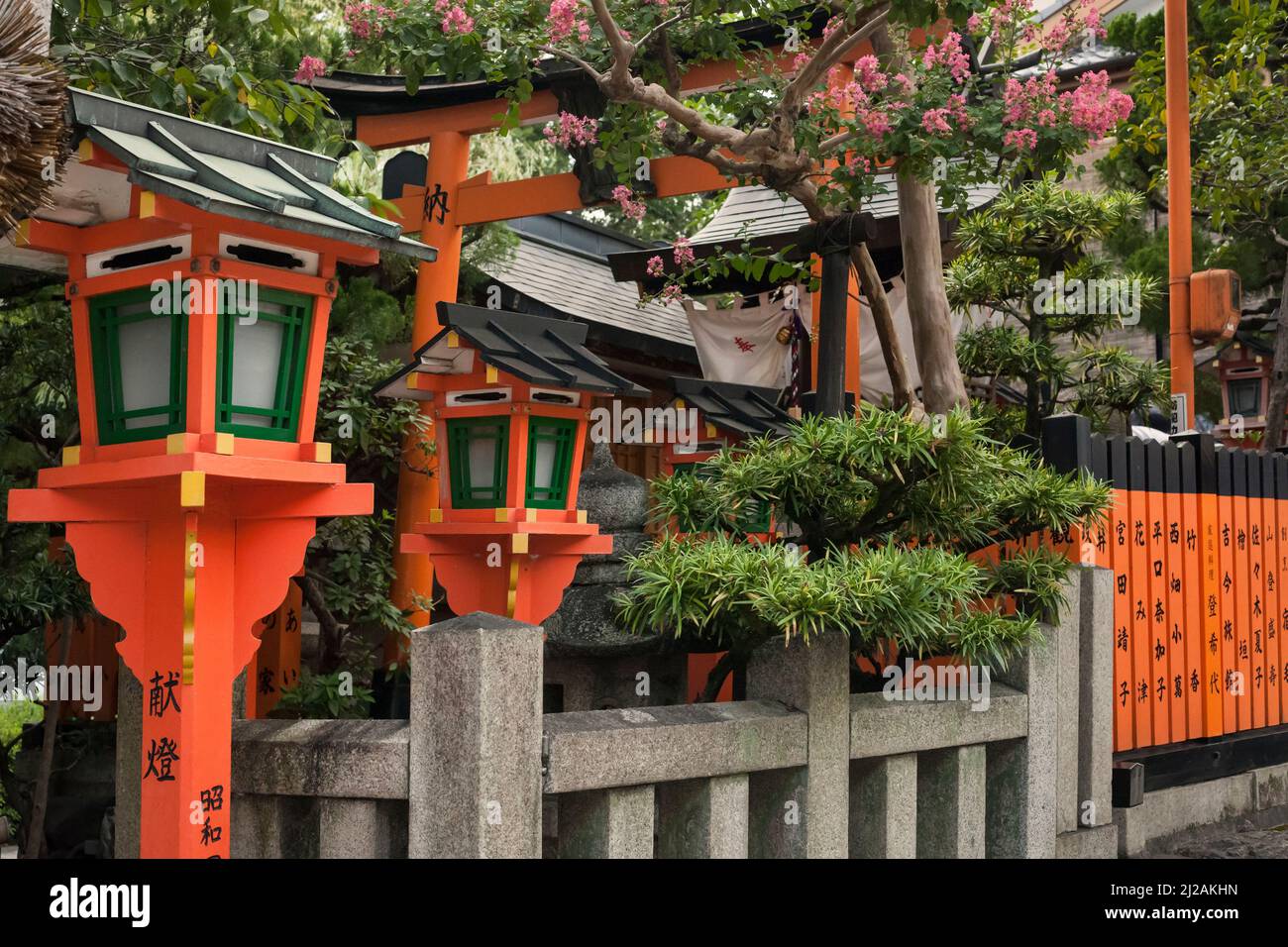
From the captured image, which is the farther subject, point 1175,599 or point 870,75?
point 1175,599

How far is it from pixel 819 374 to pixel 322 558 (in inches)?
119

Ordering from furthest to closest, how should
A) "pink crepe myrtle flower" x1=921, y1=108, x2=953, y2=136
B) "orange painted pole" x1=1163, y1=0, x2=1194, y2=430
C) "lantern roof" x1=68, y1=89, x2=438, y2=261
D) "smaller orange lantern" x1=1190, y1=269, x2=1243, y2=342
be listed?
"orange painted pole" x1=1163, y1=0, x2=1194, y2=430 < "smaller orange lantern" x1=1190, y1=269, x2=1243, y2=342 < "pink crepe myrtle flower" x1=921, y1=108, x2=953, y2=136 < "lantern roof" x1=68, y1=89, x2=438, y2=261

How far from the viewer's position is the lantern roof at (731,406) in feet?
27.7

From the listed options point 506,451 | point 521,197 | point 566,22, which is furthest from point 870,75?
point 521,197

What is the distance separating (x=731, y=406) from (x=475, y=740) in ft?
16.5

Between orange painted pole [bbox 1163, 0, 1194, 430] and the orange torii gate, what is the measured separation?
94.4 inches

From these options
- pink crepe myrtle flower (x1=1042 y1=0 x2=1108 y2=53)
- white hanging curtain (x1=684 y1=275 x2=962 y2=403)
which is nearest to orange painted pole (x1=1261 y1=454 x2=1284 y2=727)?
pink crepe myrtle flower (x1=1042 y1=0 x2=1108 y2=53)

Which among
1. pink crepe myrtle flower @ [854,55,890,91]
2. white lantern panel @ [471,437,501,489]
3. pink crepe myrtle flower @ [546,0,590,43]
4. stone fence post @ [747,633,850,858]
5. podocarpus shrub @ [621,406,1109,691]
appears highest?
pink crepe myrtle flower @ [546,0,590,43]

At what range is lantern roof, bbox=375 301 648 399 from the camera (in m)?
6.83

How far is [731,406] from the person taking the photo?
868 cm

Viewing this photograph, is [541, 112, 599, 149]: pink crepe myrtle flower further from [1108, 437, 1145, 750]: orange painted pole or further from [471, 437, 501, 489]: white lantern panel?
[1108, 437, 1145, 750]: orange painted pole

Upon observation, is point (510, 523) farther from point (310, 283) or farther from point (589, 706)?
point (310, 283)

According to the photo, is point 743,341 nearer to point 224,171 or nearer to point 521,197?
point 521,197
